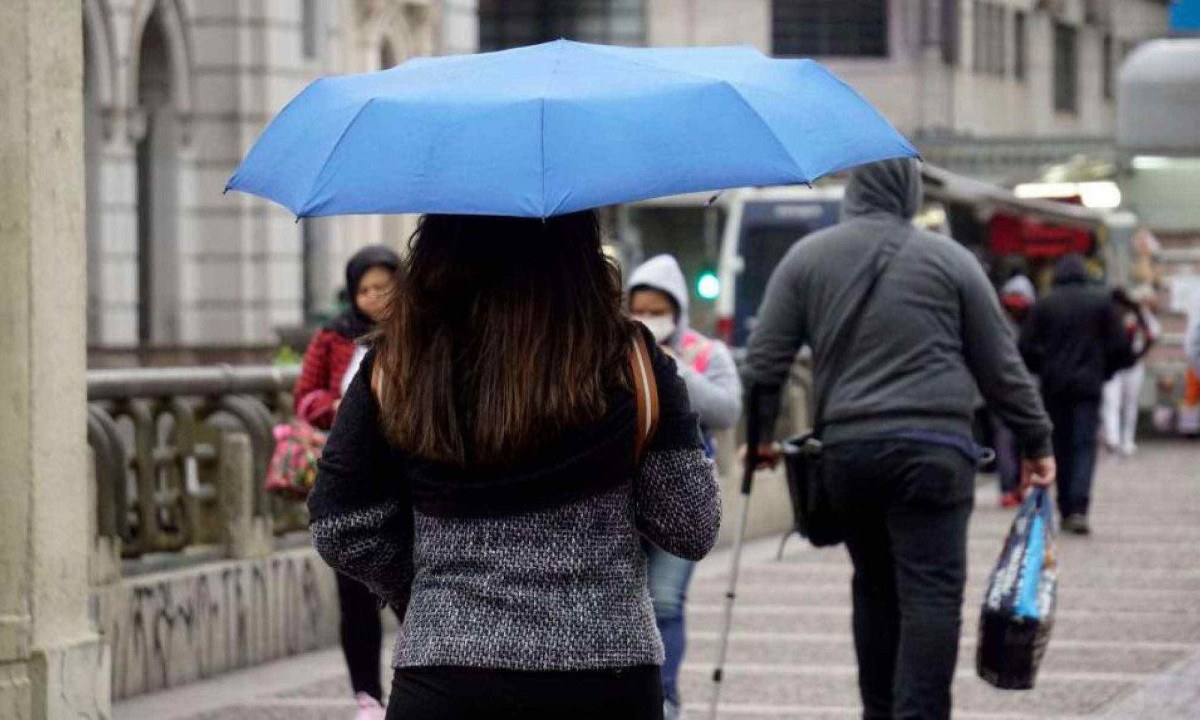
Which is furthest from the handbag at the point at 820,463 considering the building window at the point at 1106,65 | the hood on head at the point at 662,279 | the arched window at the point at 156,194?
Answer: the building window at the point at 1106,65

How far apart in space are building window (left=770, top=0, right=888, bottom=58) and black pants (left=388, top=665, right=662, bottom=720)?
169 feet

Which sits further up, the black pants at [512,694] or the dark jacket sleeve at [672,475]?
the dark jacket sleeve at [672,475]

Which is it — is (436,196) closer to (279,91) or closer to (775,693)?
(775,693)

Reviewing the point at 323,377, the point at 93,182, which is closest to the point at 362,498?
the point at 323,377

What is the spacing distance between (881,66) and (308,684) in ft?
149

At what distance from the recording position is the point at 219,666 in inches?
448

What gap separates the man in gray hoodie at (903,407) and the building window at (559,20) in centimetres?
4699

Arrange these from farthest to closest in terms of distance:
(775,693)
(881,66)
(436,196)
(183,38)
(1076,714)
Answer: (881,66)
(183,38)
(775,693)
(1076,714)
(436,196)

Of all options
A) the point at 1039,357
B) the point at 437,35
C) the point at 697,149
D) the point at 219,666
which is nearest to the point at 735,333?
the point at 437,35

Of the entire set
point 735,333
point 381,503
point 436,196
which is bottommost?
point 735,333

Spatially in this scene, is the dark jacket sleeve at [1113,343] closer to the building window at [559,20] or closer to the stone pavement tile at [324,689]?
the stone pavement tile at [324,689]

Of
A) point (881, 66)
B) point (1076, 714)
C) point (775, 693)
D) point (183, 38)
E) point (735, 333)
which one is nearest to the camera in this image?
point (1076, 714)

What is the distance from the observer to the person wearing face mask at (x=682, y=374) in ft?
29.8

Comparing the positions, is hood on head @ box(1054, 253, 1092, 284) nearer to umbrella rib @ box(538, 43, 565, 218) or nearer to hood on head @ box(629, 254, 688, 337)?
hood on head @ box(629, 254, 688, 337)
